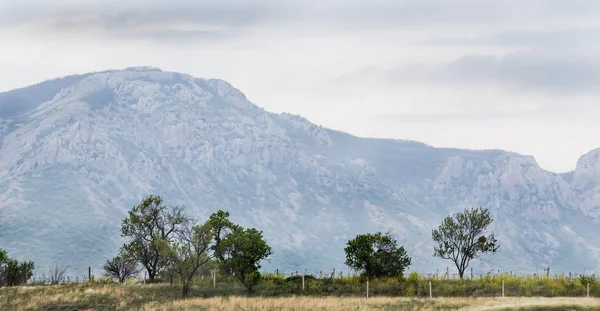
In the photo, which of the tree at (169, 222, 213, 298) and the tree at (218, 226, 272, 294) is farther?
the tree at (218, 226, 272, 294)

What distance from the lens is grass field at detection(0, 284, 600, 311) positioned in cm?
7688

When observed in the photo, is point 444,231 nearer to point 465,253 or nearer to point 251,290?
point 465,253

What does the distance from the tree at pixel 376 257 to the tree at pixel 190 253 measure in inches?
749

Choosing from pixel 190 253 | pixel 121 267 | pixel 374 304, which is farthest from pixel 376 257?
pixel 121 267

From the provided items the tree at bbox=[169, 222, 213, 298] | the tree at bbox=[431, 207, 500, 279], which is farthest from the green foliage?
the tree at bbox=[431, 207, 500, 279]

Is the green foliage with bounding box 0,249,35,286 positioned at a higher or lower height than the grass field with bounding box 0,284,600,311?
higher

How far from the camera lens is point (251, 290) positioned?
9725 centimetres

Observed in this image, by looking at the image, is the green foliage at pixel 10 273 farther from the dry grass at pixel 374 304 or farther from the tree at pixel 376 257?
the tree at pixel 376 257

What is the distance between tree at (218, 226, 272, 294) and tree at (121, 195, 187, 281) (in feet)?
29.1

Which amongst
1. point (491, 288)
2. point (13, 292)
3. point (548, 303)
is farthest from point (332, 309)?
point (13, 292)

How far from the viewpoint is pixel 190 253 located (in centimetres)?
9594

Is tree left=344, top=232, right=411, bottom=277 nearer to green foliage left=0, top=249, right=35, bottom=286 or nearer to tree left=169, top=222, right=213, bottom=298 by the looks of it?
tree left=169, top=222, right=213, bottom=298

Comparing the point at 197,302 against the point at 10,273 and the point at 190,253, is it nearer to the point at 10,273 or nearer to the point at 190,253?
the point at 190,253

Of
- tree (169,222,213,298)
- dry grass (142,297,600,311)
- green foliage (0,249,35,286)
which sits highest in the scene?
tree (169,222,213,298)
